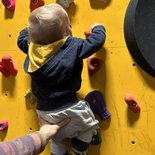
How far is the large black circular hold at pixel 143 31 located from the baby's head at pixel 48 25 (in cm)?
14

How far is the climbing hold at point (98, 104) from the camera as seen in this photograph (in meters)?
0.94

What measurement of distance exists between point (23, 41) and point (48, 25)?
121 mm

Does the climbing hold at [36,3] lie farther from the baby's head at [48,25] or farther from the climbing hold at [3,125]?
the climbing hold at [3,125]

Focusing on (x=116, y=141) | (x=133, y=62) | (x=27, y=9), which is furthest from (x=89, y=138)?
(x=27, y=9)

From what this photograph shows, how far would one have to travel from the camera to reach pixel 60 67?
2.83 feet

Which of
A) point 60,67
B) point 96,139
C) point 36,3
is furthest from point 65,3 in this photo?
point 96,139

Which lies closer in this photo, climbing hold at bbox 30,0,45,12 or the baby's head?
the baby's head

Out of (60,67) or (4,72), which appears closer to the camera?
(60,67)

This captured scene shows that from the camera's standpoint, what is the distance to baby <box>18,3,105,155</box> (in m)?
0.86

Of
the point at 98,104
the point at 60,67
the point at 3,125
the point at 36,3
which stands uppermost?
the point at 36,3

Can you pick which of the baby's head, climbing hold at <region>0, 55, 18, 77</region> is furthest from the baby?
climbing hold at <region>0, 55, 18, 77</region>

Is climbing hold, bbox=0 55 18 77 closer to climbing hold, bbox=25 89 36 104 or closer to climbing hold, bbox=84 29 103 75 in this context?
climbing hold, bbox=25 89 36 104

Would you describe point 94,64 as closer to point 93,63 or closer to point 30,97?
point 93,63

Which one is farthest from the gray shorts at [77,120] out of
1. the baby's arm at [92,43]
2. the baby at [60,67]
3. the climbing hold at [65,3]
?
the climbing hold at [65,3]
